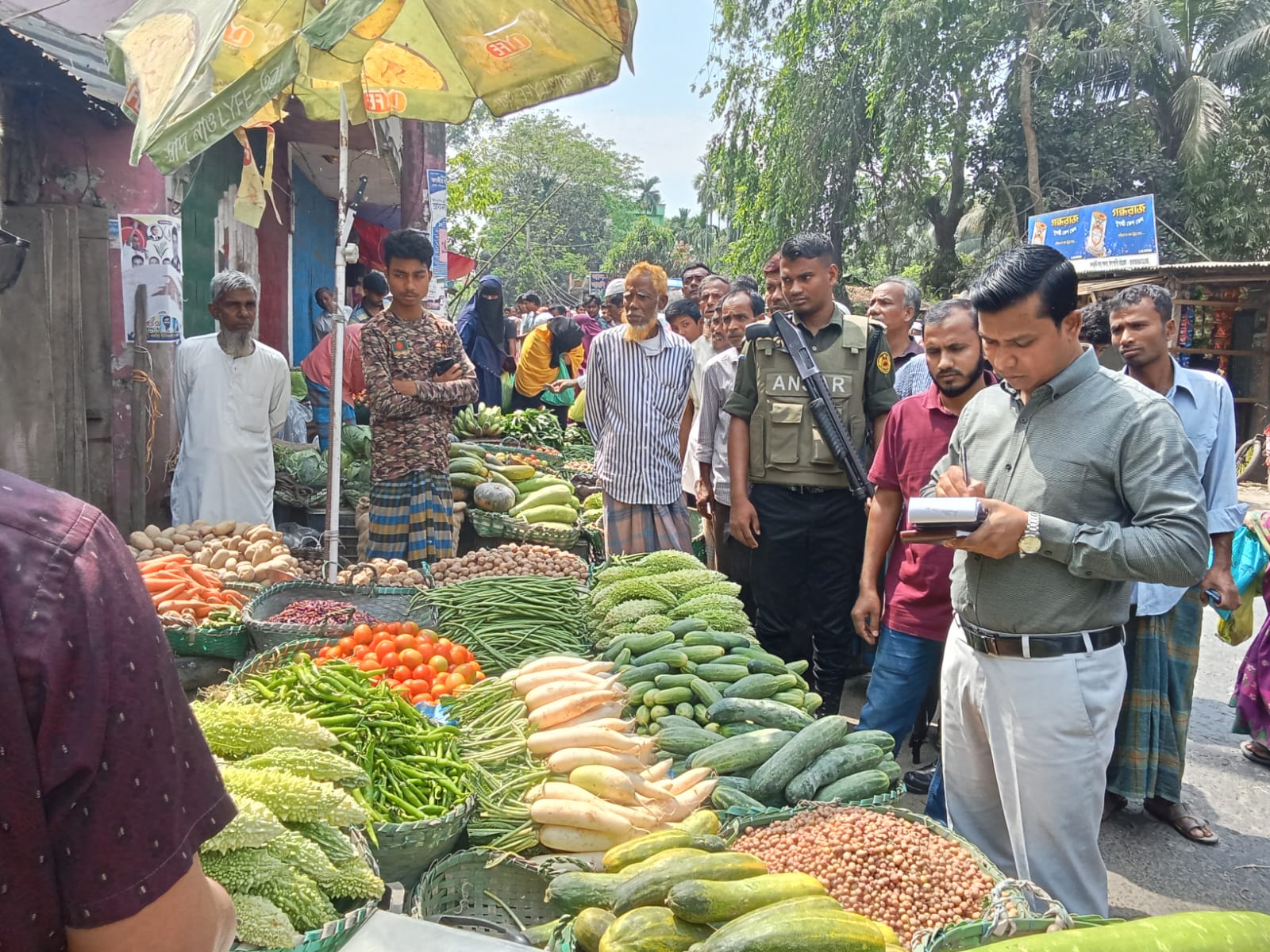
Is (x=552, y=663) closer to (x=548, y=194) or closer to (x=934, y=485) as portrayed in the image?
(x=934, y=485)

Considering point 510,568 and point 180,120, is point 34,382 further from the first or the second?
point 510,568

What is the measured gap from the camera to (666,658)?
12.2 ft

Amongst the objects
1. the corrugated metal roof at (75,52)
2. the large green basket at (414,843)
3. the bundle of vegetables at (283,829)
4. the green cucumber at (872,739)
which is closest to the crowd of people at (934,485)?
the green cucumber at (872,739)

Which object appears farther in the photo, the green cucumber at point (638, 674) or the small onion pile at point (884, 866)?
the green cucumber at point (638, 674)

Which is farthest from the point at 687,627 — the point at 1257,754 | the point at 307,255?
the point at 307,255

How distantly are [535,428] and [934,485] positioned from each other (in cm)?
679

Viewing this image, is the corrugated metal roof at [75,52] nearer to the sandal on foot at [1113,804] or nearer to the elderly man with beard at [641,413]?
the elderly man with beard at [641,413]

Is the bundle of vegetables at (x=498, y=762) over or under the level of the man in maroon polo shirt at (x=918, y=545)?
under

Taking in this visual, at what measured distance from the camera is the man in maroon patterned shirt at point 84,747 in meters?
0.80

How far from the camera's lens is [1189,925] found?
6.18 ft

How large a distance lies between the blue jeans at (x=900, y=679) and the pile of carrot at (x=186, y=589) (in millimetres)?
3123

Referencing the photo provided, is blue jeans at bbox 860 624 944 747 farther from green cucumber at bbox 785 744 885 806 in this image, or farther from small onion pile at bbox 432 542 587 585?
small onion pile at bbox 432 542 587 585

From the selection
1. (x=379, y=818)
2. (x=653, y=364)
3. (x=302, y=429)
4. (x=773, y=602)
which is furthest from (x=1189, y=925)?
(x=302, y=429)

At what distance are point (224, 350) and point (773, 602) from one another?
3.78 meters
